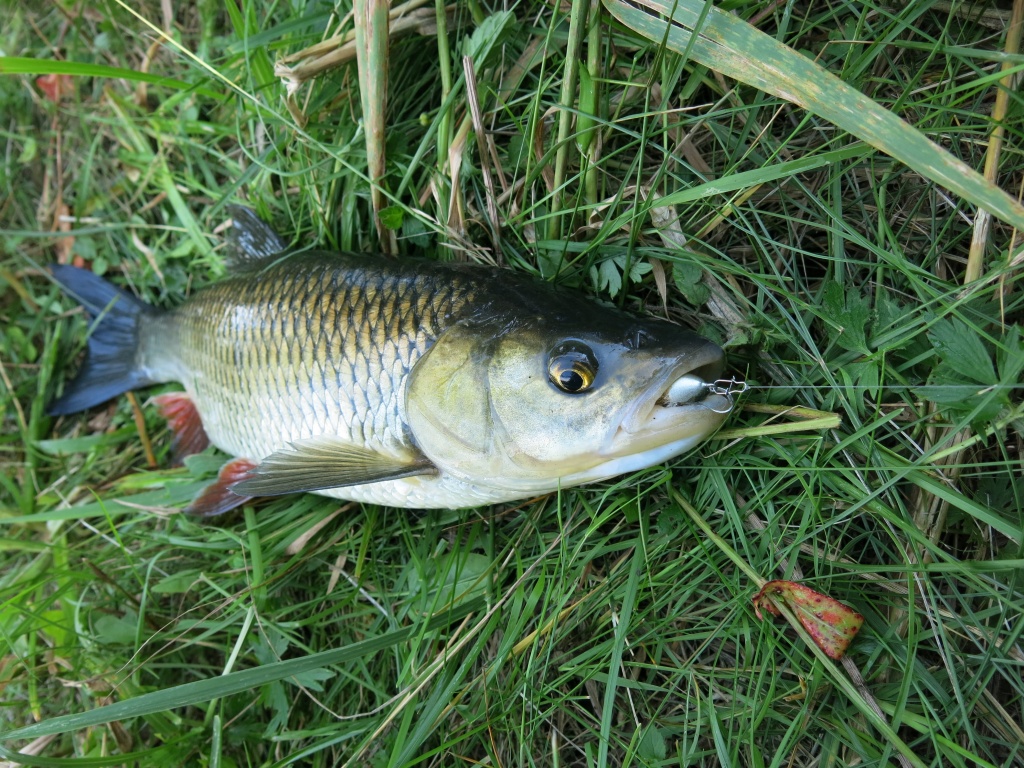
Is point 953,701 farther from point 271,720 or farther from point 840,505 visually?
point 271,720

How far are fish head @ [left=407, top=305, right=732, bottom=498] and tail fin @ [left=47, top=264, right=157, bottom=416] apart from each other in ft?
6.07

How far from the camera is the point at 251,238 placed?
7.79ft

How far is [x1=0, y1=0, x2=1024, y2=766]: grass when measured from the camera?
61.8 inches

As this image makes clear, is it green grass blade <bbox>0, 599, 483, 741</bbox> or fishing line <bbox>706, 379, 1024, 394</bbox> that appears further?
green grass blade <bbox>0, 599, 483, 741</bbox>

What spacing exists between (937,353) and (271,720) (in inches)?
92.8

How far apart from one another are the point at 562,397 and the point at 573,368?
8 cm

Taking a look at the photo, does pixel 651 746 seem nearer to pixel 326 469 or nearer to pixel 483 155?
pixel 326 469

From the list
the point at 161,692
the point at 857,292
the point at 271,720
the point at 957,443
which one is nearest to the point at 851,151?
the point at 857,292

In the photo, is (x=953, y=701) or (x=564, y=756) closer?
(x=953, y=701)

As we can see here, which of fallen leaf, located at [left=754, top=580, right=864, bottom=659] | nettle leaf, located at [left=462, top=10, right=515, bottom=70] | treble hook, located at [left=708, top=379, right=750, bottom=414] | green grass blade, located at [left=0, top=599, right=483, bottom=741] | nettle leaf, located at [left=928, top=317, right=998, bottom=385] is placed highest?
nettle leaf, located at [left=462, top=10, right=515, bottom=70]

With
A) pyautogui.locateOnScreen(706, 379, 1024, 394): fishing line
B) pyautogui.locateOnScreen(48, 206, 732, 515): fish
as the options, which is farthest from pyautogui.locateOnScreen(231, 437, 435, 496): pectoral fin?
pyautogui.locateOnScreen(706, 379, 1024, 394): fishing line

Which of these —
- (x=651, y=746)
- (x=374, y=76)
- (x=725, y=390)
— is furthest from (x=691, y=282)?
(x=651, y=746)

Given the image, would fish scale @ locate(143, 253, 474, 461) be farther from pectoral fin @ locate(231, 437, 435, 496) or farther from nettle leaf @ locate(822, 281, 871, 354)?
nettle leaf @ locate(822, 281, 871, 354)

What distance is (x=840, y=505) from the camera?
1.68 m
